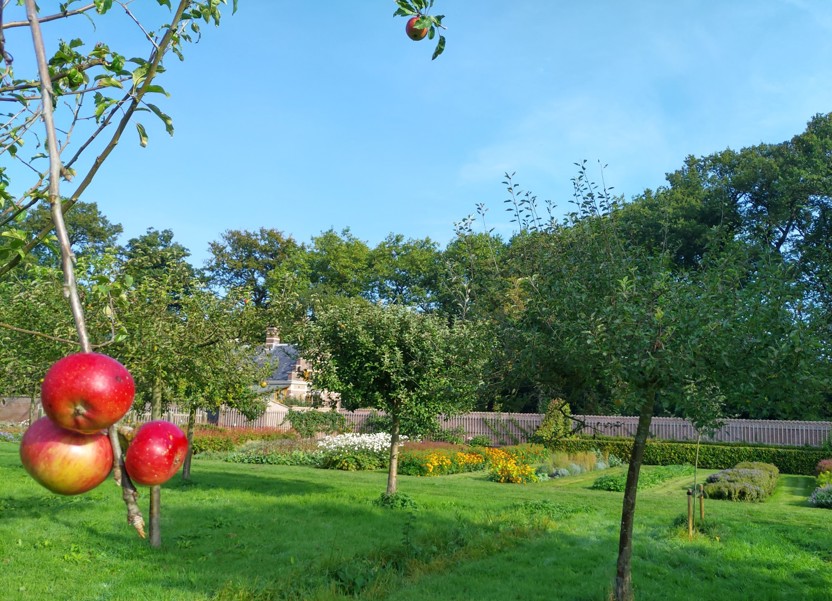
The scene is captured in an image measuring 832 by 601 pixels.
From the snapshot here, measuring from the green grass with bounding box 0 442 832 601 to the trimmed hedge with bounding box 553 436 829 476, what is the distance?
844 centimetres

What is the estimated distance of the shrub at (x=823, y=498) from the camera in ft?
48.5

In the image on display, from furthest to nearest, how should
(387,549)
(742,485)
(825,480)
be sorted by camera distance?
(825,480) < (742,485) < (387,549)

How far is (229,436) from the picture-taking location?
1052 inches

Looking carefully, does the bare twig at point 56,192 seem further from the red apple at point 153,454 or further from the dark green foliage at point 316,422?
the dark green foliage at point 316,422

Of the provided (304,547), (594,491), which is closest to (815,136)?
(594,491)

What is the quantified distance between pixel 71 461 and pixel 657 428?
28314 mm

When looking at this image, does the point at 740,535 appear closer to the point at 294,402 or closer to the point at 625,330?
the point at 625,330

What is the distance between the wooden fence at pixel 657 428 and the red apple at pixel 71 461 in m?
21.4

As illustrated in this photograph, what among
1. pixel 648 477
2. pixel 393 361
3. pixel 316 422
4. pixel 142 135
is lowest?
pixel 648 477

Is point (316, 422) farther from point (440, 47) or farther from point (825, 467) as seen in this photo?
point (440, 47)

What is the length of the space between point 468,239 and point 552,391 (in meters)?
2.17

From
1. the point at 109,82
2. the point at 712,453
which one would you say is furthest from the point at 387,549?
the point at 712,453

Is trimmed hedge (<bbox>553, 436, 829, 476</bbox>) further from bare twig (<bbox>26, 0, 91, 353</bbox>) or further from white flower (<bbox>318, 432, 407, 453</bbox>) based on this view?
bare twig (<bbox>26, 0, 91, 353</bbox>)

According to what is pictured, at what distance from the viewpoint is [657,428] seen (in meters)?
27.1
